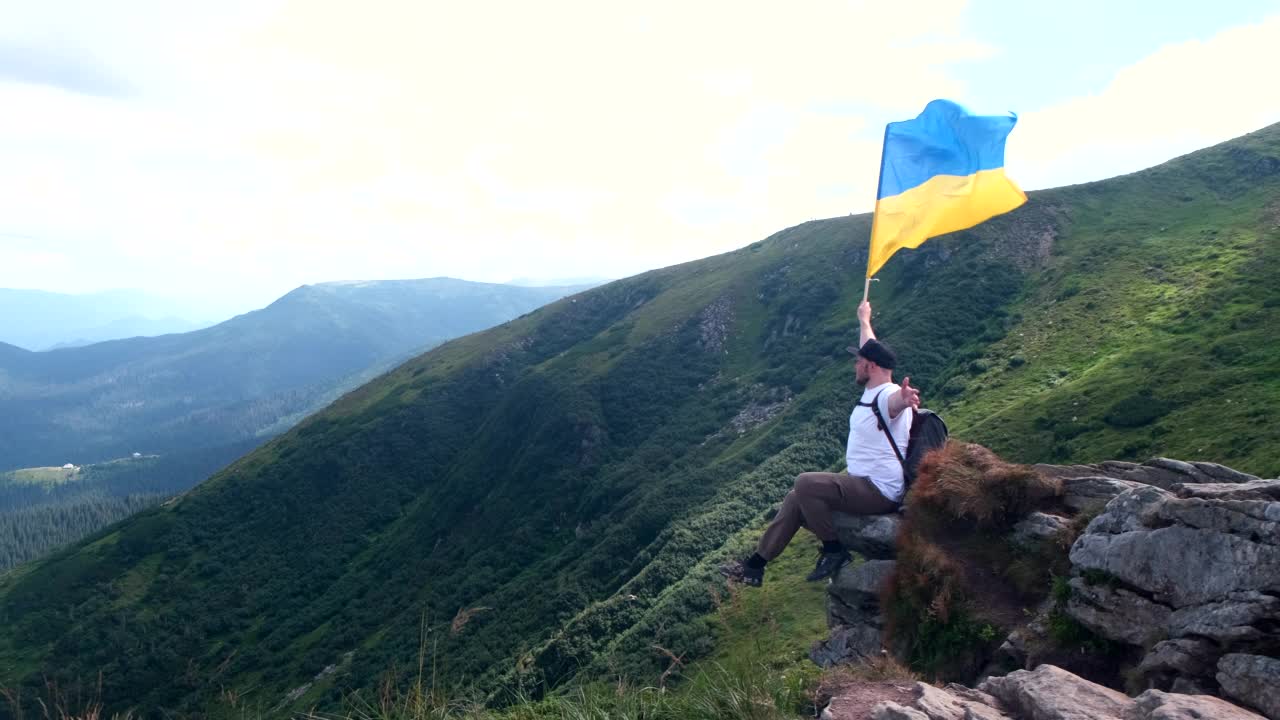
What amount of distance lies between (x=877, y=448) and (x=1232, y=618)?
4700 millimetres

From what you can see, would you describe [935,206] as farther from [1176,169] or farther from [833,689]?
[1176,169]

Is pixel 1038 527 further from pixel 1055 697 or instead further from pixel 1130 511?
pixel 1055 697

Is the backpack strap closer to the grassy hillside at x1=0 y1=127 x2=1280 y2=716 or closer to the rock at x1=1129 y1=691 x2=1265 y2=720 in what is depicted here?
the rock at x1=1129 y1=691 x2=1265 y2=720

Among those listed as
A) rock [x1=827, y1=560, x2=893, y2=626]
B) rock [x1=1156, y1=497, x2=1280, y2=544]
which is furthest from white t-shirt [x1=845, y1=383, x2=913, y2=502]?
rock [x1=1156, y1=497, x2=1280, y2=544]

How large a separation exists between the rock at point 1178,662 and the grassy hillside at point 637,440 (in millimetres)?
11066

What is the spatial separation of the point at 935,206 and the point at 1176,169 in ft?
355

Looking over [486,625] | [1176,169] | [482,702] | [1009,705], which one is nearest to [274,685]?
[486,625]

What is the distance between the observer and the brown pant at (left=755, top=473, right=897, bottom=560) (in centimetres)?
1082

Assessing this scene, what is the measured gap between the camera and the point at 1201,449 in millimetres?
28859

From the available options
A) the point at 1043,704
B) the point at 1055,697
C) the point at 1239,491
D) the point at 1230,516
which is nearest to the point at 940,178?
the point at 1239,491

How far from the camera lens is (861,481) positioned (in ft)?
36.4

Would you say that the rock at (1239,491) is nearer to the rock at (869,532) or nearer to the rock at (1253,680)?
the rock at (1253,680)

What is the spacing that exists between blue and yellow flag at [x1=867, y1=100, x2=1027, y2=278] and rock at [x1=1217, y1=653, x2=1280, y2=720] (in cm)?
793

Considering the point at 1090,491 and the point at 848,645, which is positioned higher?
the point at 1090,491
